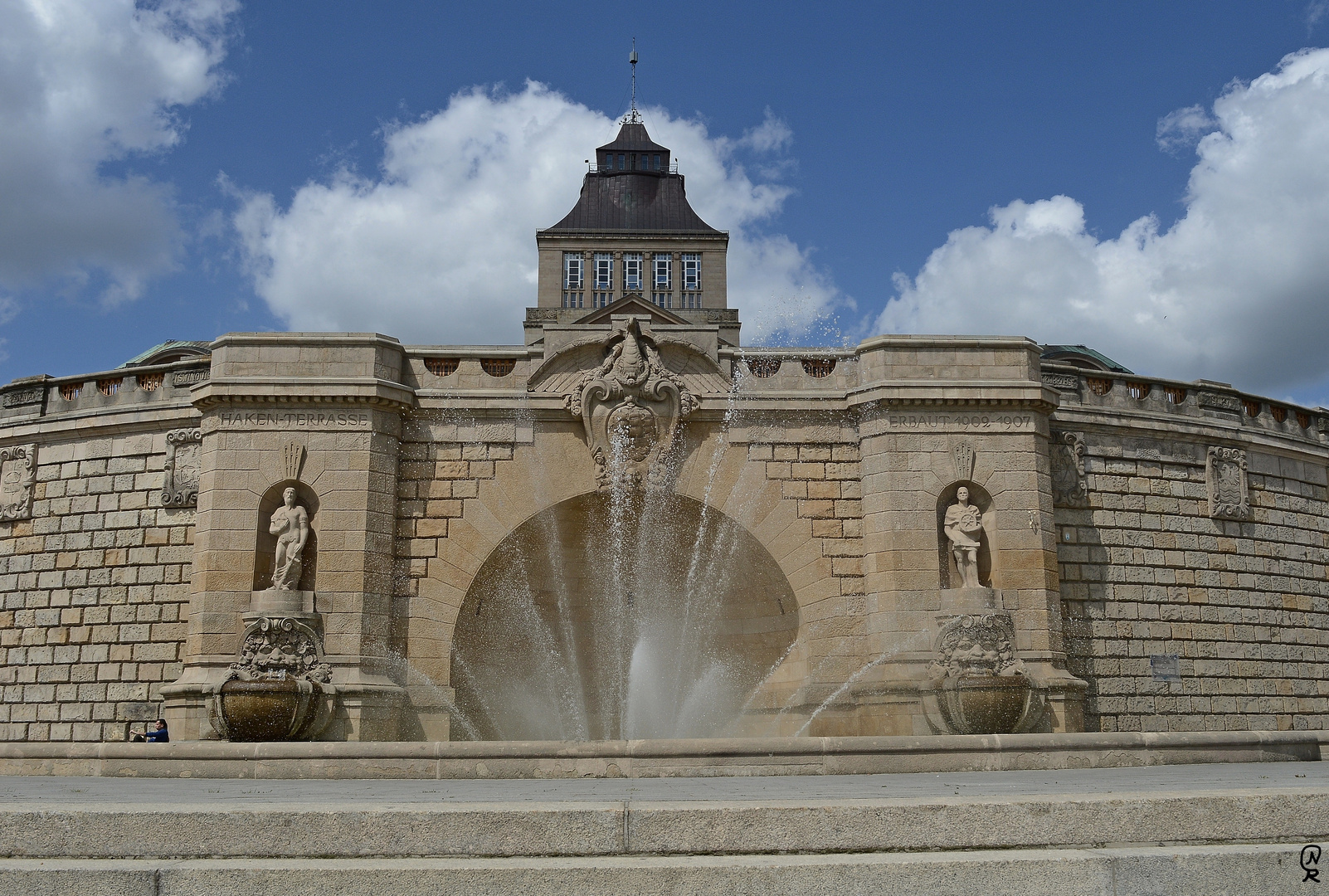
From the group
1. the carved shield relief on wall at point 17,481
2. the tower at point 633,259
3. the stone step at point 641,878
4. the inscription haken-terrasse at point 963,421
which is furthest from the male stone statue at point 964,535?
the tower at point 633,259

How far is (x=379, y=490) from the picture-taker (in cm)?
1823

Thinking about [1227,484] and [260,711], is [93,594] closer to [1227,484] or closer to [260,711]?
[260,711]

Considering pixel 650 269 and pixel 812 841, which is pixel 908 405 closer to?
pixel 812 841

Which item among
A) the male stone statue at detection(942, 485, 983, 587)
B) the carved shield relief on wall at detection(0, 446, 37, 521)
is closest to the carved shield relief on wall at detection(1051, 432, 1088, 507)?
the male stone statue at detection(942, 485, 983, 587)

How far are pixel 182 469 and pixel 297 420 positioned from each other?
3.13m

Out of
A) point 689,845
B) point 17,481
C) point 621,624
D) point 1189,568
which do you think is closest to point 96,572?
point 17,481

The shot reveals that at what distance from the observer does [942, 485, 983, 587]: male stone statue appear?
17906mm

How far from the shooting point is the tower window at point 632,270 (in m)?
77.4

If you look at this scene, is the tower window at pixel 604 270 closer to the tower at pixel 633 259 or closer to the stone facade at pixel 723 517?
the tower at pixel 633 259

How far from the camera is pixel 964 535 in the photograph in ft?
59.2

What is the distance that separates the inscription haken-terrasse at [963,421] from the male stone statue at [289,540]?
9.40 meters

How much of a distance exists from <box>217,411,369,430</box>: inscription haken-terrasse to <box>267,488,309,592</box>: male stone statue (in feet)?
3.50

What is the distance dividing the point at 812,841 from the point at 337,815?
2565 millimetres

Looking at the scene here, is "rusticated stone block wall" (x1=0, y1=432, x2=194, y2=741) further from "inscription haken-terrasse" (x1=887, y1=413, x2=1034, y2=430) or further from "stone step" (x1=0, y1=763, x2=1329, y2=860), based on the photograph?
"stone step" (x1=0, y1=763, x2=1329, y2=860)
